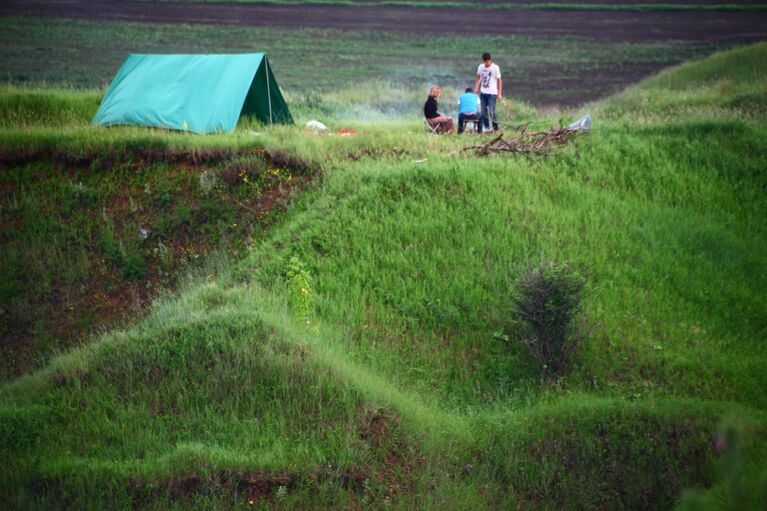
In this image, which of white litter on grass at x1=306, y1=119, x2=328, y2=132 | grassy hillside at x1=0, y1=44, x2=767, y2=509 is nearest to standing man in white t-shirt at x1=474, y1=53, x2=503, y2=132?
grassy hillside at x1=0, y1=44, x2=767, y2=509

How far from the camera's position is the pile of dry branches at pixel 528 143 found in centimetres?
1410

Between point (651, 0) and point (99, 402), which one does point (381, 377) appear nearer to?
point (99, 402)

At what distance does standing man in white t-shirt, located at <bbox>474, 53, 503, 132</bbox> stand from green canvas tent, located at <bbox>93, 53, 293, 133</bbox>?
4.77 metres

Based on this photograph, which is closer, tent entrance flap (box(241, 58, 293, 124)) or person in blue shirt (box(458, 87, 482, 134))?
person in blue shirt (box(458, 87, 482, 134))

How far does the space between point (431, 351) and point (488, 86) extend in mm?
8543

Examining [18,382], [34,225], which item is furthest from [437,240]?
[34,225]

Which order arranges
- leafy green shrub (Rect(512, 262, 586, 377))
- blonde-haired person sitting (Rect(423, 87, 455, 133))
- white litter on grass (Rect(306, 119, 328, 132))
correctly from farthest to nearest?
white litter on grass (Rect(306, 119, 328, 132)), blonde-haired person sitting (Rect(423, 87, 455, 133)), leafy green shrub (Rect(512, 262, 586, 377))

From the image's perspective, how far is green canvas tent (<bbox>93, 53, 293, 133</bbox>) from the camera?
16.2 meters

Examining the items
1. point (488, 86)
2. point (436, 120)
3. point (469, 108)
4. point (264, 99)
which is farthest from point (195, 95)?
point (488, 86)

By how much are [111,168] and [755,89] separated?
17.5m

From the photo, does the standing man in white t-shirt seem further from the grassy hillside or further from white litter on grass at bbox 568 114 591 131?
the grassy hillside

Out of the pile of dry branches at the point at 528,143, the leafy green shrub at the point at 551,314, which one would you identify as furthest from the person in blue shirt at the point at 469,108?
the leafy green shrub at the point at 551,314

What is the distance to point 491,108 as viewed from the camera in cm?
1697

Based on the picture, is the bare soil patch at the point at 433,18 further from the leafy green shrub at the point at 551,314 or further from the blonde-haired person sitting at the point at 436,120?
the leafy green shrub at the point at 551,314
